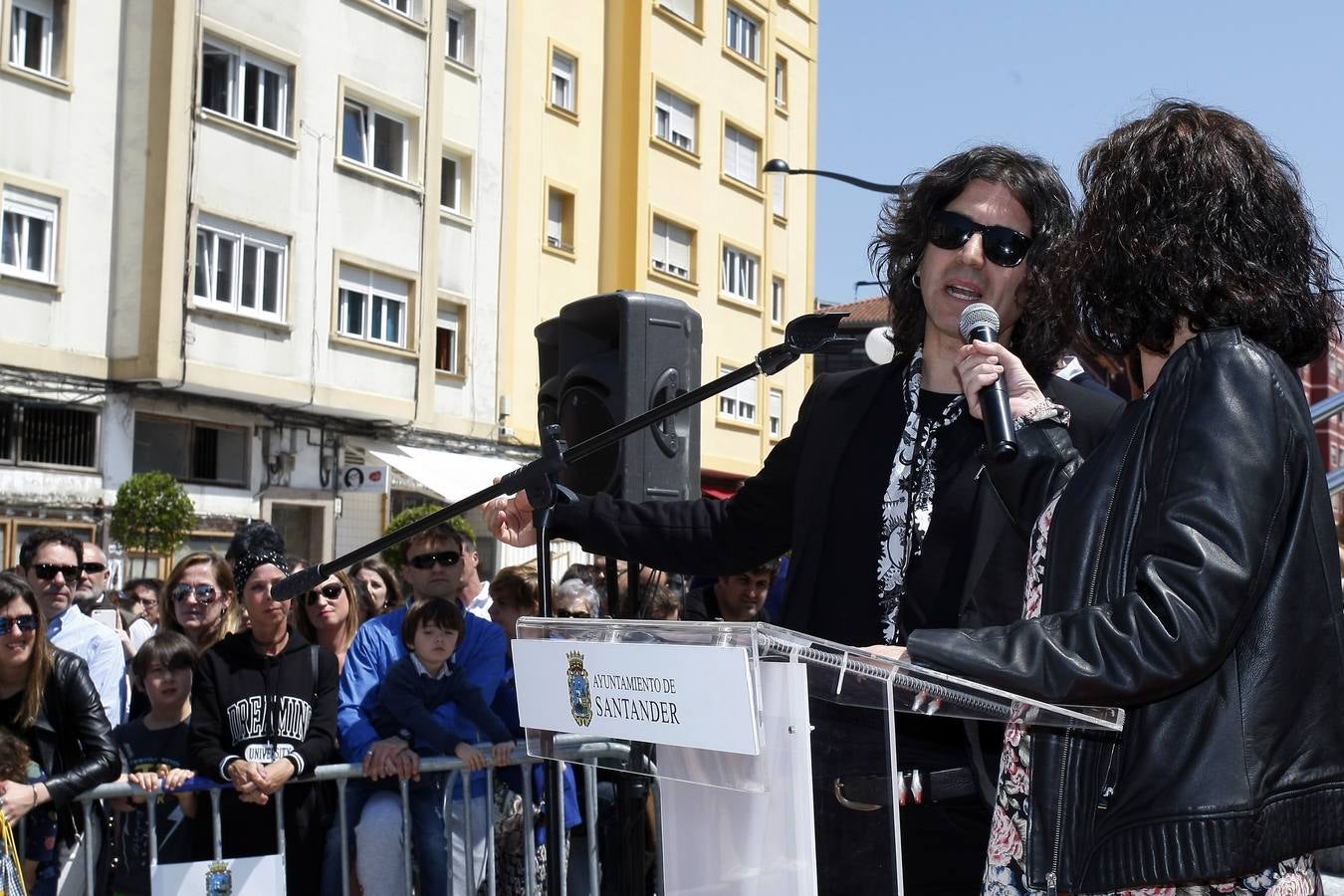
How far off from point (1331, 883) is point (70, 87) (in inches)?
679

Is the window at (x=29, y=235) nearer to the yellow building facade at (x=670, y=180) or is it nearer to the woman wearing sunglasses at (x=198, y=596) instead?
the yellow building facade at (x=670, y=180)

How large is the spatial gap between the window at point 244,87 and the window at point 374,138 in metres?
1.23

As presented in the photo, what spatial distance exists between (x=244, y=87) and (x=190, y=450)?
16.3 feet

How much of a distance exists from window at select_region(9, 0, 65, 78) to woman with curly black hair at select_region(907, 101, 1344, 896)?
18593 millimetres

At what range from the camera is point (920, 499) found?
3.14 m

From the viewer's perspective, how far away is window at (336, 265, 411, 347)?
22672mm

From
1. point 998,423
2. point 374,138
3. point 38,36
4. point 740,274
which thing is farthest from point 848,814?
point 740,274

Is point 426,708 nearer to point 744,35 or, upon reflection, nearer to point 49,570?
point 49,570

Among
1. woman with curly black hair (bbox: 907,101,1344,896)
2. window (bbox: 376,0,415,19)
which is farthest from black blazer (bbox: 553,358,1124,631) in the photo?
window (bbox: 376,0,415,19)

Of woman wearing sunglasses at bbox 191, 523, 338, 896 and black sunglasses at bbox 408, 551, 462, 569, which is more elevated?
black sunglasses at bbox 408, 551, 462, 569

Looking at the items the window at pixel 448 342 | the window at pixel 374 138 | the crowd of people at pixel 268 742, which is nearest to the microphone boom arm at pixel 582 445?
the crowd of people at pixel 268 742

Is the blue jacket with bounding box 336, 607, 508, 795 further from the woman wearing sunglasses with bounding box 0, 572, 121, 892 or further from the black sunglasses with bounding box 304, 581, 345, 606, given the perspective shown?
the woman wearing sunglasses with bounding box 0, 572, 121, 892

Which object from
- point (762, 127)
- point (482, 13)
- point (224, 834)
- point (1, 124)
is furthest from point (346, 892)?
point (762, 127)

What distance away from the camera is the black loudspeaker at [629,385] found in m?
5.20
